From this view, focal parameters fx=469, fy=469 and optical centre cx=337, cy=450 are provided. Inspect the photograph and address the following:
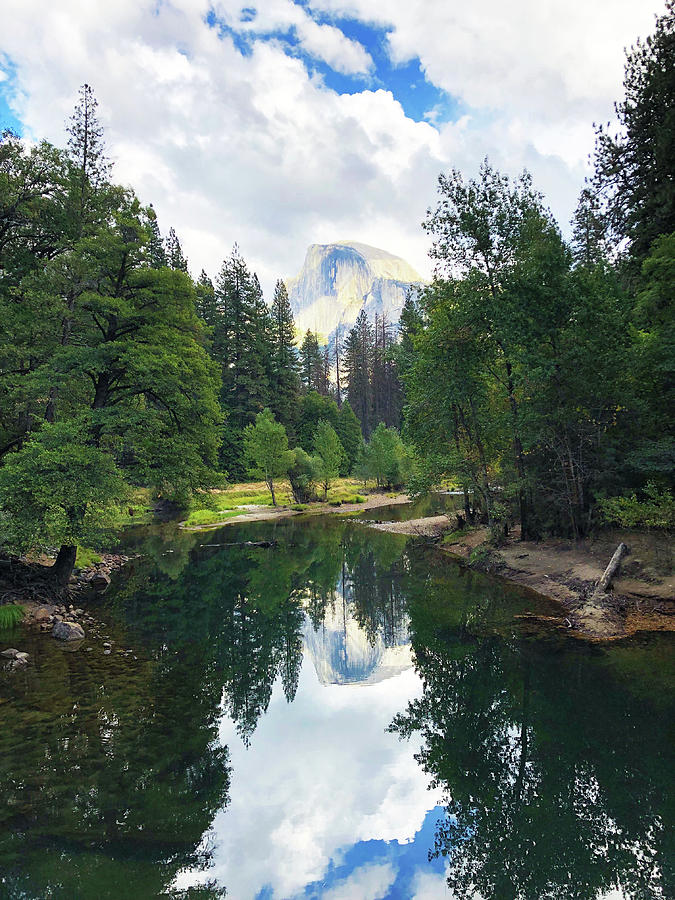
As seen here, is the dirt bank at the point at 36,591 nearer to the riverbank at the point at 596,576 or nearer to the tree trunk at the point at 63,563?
the tree trunk at the point at 63,563

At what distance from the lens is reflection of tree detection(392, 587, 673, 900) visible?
19.5 ft

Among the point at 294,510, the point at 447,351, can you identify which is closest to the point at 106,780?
the point at 447,351

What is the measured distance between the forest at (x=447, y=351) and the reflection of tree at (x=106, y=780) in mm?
5933

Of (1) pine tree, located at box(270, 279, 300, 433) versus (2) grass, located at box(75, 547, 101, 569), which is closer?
(2) grass, located at box(75, 547, 101, 569)

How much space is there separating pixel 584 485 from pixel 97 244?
21.7 metres

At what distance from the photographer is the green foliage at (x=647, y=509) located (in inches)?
603

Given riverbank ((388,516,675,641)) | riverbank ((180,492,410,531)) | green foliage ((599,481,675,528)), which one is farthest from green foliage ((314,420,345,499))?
green foliage ((599,481,675,528))

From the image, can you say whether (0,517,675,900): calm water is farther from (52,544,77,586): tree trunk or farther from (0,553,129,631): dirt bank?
(52,544,77,586): tree trunk

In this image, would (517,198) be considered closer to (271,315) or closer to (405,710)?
(405,710)

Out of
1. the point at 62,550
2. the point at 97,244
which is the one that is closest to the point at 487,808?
the point at 62,550

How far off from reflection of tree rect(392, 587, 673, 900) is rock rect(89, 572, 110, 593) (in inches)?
608

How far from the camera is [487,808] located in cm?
723

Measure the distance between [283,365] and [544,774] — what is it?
237ft

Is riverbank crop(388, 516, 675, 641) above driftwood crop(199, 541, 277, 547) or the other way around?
above
